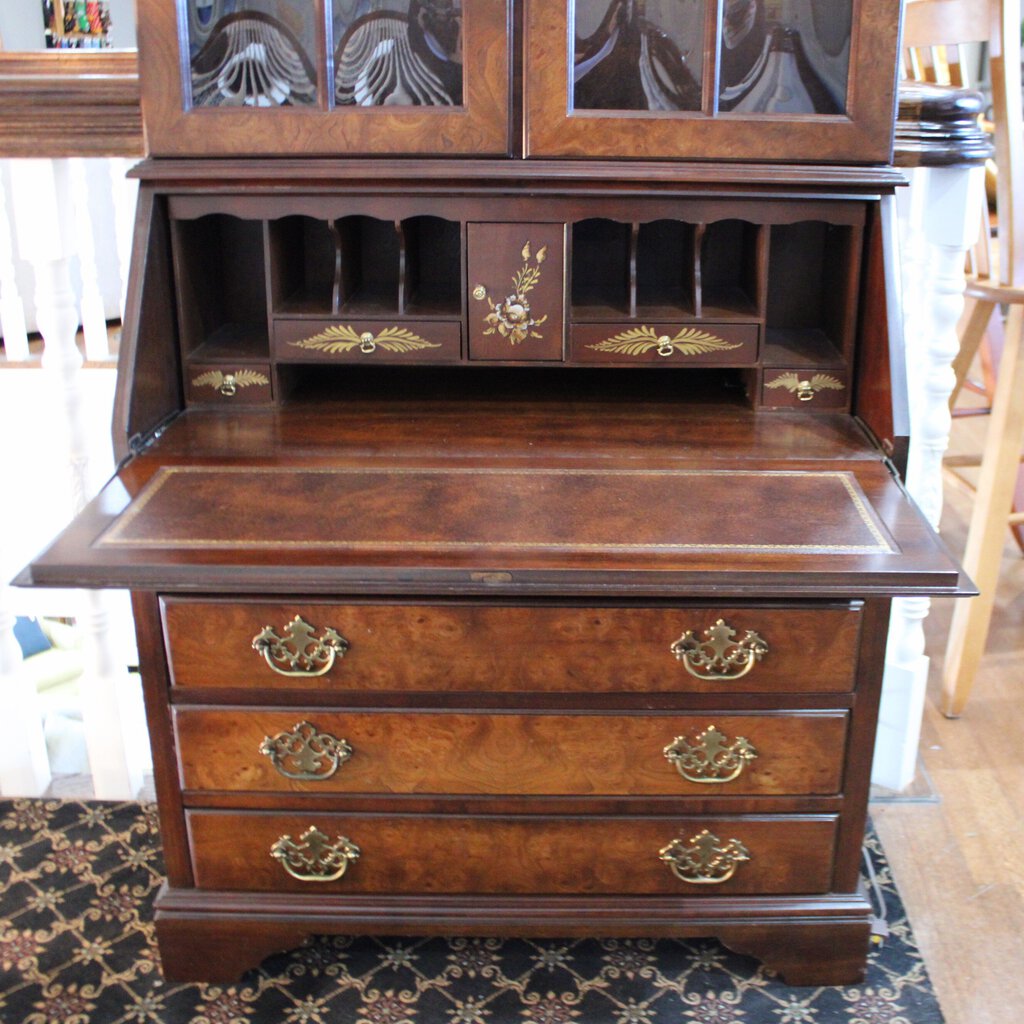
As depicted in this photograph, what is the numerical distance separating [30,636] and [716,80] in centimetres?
211

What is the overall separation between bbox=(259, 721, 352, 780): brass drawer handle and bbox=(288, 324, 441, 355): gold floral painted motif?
20.6 inches

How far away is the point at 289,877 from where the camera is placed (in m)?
1.60

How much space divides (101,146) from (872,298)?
1.12 meters

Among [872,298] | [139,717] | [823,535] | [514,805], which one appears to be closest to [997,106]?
[872,298]

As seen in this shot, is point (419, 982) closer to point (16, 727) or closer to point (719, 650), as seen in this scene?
point (719, 650)

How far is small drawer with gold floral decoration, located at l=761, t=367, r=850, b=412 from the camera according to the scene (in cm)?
169

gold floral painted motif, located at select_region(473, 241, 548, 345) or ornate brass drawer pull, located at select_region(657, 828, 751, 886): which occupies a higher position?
gold floral painted motif, located at select_region(473, 241, 548, 345)

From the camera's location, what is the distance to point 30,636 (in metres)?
2.85

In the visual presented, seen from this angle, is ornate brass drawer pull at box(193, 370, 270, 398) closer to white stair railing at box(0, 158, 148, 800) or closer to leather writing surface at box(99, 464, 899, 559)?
leather writing surface at box(99, 464, 899, 559)

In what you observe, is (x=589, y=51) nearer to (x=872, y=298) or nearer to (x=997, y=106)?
(x=872, y=298)

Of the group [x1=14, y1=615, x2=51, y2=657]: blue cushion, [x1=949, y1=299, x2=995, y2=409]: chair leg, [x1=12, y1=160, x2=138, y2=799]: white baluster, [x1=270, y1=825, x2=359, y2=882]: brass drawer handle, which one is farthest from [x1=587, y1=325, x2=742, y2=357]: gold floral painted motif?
[x1=14, y1=615, x2=51, y2=657]: blue cushion

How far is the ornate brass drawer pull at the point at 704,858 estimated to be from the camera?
156 centimetres

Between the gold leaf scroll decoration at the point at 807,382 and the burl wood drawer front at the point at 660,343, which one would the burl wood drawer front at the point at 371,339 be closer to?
the burl wood drawer front at the point at 660,343

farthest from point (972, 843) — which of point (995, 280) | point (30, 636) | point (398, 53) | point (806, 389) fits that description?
point (30, 636)
